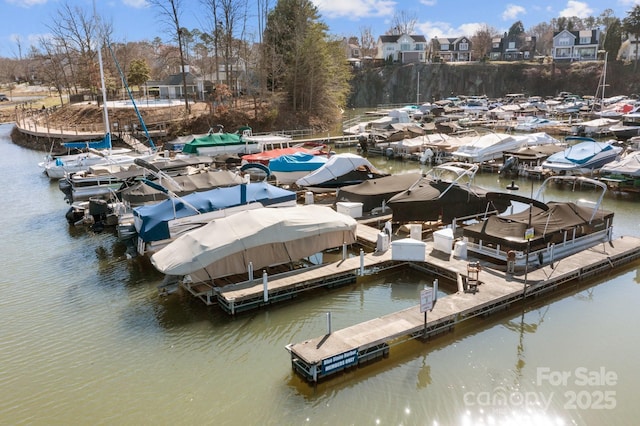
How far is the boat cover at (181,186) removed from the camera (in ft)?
76.0

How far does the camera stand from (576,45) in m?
107

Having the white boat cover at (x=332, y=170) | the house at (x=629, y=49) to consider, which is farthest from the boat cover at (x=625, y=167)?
the house at (x=629, y=49)

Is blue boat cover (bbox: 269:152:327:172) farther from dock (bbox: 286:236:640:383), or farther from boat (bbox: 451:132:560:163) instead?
boat (bbox: 451:132:560:163)

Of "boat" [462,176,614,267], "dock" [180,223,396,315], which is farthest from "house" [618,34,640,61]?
"dock" [180,223,396,315]

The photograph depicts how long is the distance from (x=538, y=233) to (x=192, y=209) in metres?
12.9

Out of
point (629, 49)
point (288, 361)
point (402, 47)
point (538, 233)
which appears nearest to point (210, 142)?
point (538, 233)

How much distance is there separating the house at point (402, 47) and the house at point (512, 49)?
19372 mm

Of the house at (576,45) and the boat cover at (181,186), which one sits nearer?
the boat cover at (181,186)

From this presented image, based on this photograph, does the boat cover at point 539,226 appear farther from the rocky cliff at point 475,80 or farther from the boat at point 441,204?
the rocky cliff at point 475,80

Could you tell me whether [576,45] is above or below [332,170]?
above

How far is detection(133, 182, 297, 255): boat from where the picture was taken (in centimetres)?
1853

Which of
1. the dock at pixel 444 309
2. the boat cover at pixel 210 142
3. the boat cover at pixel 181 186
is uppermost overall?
the boat cover at pixel 210 142

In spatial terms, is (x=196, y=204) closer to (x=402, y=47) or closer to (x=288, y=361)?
(x=288, y=361)

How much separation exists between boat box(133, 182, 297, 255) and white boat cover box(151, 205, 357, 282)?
230cm
